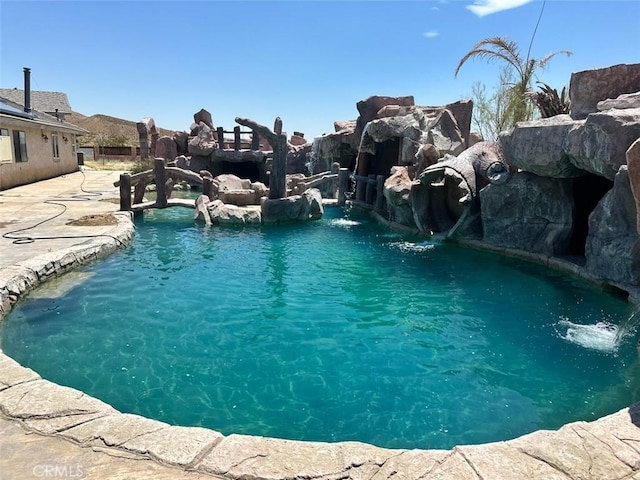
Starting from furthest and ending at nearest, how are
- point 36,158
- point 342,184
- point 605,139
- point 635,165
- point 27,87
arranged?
point 27,87
point 36,158
point 342,184
point 605,139
point 635,165

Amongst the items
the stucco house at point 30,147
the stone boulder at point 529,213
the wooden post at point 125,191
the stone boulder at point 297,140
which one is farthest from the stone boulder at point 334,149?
the stucco house at point 30,147

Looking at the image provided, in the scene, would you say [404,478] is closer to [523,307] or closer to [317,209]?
[523,307]

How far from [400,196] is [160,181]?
26.6 feet

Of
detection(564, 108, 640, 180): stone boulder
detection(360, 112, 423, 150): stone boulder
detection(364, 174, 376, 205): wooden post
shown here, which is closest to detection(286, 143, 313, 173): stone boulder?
detection(364, 174, 376, 205): wooden post

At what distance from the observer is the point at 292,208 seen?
586 inches

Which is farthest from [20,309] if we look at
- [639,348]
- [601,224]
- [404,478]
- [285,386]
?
[601,224]

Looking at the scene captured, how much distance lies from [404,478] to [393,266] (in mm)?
6867

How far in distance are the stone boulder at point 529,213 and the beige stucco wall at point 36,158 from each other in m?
16.0

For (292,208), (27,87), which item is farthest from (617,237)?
(27,87)

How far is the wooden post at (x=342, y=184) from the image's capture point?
19297mm

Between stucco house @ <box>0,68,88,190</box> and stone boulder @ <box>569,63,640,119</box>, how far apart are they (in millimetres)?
14548

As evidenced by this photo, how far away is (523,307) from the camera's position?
22.7ft

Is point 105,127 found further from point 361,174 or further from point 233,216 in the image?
point 233,216

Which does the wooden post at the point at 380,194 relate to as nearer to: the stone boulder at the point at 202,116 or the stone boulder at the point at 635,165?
the stone boulder at the point at 635,165
